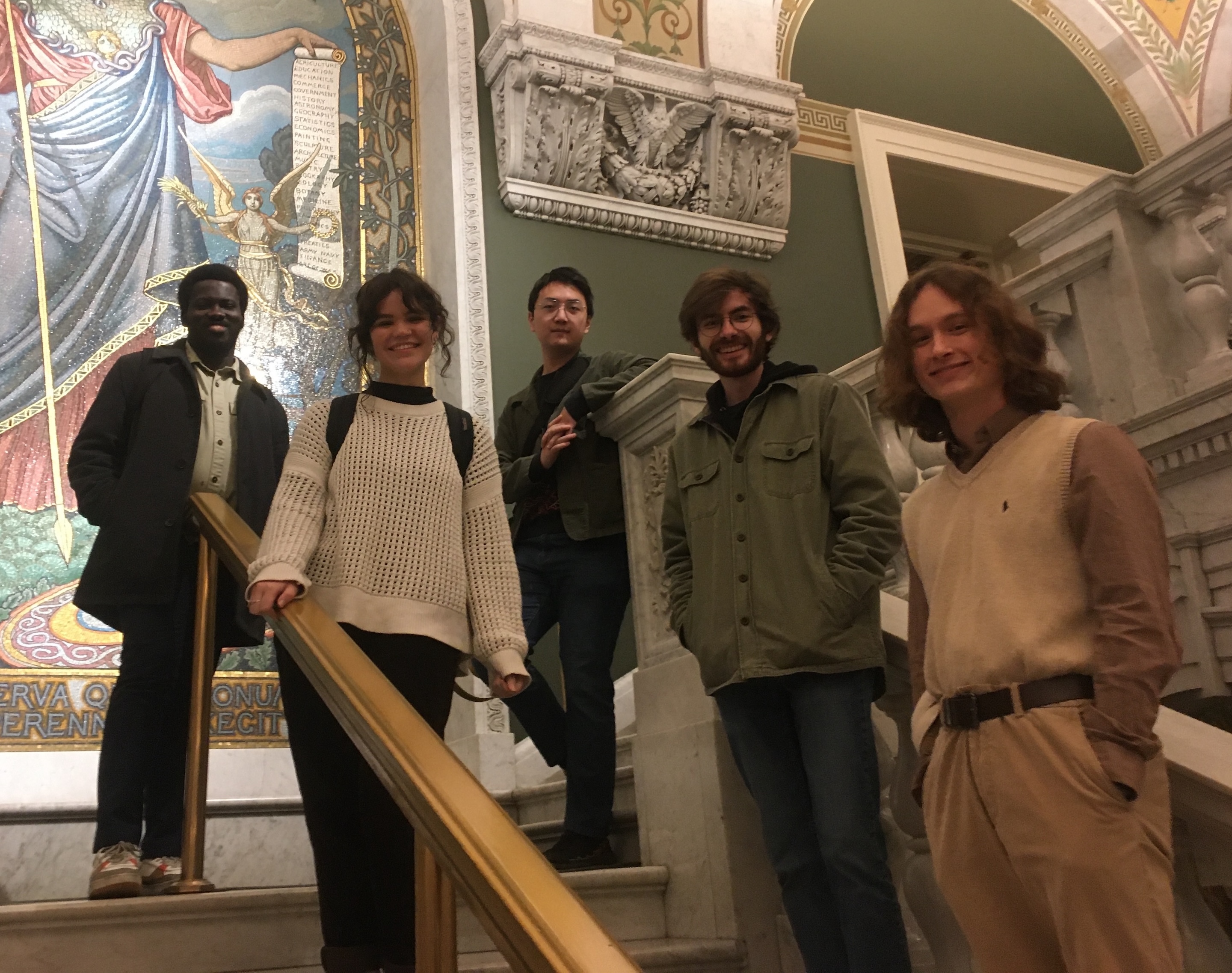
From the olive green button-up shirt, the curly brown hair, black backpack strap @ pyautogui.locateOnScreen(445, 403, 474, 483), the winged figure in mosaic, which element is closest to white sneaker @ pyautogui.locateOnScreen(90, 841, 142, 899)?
the olive green button-up shirt

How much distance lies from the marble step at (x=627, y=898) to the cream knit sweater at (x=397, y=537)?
58cm

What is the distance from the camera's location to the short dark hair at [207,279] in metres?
2.72

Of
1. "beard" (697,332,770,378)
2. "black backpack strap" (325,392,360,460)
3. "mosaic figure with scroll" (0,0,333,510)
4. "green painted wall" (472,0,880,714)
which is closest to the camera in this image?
"black backpack strap" (325,392,360,460)

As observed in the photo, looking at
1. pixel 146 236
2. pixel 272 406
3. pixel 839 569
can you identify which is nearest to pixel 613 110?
pixel 146 236

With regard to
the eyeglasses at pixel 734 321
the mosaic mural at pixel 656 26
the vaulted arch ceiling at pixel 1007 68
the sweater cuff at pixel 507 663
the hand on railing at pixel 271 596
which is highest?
the vaulted arch ceiling at pixel 1007 68

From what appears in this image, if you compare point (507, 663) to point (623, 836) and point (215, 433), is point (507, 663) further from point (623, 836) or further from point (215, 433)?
point (215, 433)

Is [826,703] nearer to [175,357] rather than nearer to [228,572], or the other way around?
[228,572]

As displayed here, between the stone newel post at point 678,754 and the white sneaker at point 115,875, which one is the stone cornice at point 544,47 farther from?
the white sneaker at point 115,875

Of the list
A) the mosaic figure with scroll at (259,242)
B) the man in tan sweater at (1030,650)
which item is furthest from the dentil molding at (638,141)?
the man in tan sweater at (1030,650)

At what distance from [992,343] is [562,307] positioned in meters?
1.47

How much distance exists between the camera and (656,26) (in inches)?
206

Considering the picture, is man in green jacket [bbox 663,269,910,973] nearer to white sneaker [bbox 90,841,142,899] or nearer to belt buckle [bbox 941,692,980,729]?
belt buckle [bbox 941,692,980,729]

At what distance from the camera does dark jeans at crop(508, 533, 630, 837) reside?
102 inches

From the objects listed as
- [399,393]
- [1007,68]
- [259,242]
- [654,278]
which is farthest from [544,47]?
[399,393]
